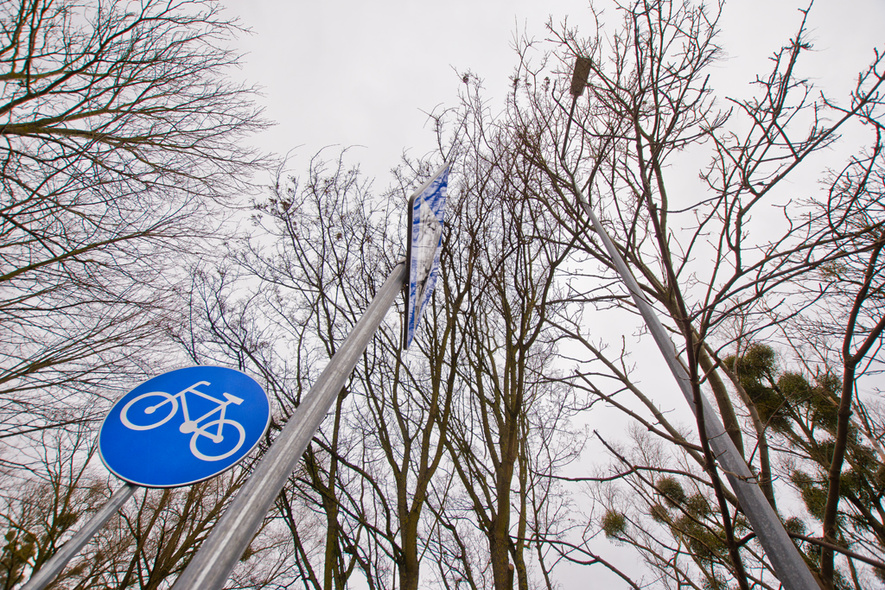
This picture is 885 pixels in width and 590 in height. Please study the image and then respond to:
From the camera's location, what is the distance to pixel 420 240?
85.7 inches

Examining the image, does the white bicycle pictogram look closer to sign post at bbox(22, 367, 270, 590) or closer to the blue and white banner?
sign post at bbox(22, 367, 270, 590)

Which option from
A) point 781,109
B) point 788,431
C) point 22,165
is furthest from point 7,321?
point 788,431

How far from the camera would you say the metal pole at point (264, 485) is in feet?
3.08

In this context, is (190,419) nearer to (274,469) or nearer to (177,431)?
(177,431)

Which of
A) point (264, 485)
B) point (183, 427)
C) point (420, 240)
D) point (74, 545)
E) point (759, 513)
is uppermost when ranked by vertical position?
point (420, 240)

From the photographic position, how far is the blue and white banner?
1.99m

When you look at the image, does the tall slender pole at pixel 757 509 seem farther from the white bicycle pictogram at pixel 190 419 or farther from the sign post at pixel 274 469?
the white bicycle pictogram at pixel 190 419

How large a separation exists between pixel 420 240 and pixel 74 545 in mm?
1960

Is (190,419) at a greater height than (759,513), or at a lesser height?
lesser

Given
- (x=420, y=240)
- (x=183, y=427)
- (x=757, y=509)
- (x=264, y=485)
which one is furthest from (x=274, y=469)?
(x=757, y=509)

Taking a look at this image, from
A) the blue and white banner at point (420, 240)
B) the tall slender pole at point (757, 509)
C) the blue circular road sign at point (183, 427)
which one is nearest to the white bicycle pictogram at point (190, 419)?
the blue circular road sign at point (183, 427)

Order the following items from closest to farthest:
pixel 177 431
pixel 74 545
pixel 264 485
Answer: pixel 264 485 → pixel 74 545 → pixel 177 431

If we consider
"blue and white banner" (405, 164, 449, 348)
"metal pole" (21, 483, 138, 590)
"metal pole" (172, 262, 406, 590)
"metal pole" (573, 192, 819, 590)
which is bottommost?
"metal pole" (21, 483, 138, 590)

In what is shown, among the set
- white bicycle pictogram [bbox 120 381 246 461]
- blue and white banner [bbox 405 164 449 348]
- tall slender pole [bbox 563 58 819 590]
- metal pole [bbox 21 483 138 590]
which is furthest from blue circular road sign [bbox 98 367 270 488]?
tall slender pole [bbox 563 58 819 590]
